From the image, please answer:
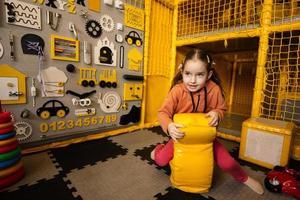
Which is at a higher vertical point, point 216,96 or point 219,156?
point 216,96

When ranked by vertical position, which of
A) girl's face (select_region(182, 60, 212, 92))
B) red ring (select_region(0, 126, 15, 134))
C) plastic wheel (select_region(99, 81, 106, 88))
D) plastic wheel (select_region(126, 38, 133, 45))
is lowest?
red ring (select_region(0, 126, 15, 134))

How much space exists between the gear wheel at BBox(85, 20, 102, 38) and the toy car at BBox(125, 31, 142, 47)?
24 centimetres

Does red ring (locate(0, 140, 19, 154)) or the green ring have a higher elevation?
red ring (locate(0, 140, 19, 154))

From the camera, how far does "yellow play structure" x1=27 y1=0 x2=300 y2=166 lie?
1179 millimetres

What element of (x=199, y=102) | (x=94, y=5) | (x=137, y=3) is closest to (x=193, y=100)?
(x=199, y=102)

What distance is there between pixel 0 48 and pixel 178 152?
1.01m

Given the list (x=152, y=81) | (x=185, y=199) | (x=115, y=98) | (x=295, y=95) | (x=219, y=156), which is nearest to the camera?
(x=185, y=199)

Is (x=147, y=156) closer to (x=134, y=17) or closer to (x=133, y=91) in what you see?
(x=133, y=91)

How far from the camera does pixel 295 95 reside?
1275mm

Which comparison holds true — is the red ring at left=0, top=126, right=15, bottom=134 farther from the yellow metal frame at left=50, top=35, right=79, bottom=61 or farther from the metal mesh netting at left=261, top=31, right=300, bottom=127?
the metal mesh netting at left=261, top=31, right=300, bottom=127

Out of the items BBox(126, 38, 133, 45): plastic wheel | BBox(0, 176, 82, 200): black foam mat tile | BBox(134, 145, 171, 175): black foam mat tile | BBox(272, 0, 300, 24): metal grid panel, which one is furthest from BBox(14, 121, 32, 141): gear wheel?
BBox(272, 0, 300, 24): metal grid panel

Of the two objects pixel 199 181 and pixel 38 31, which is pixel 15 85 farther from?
pixel 199 181

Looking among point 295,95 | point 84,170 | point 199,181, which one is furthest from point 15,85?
point 295,95

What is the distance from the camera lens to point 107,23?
130cm
